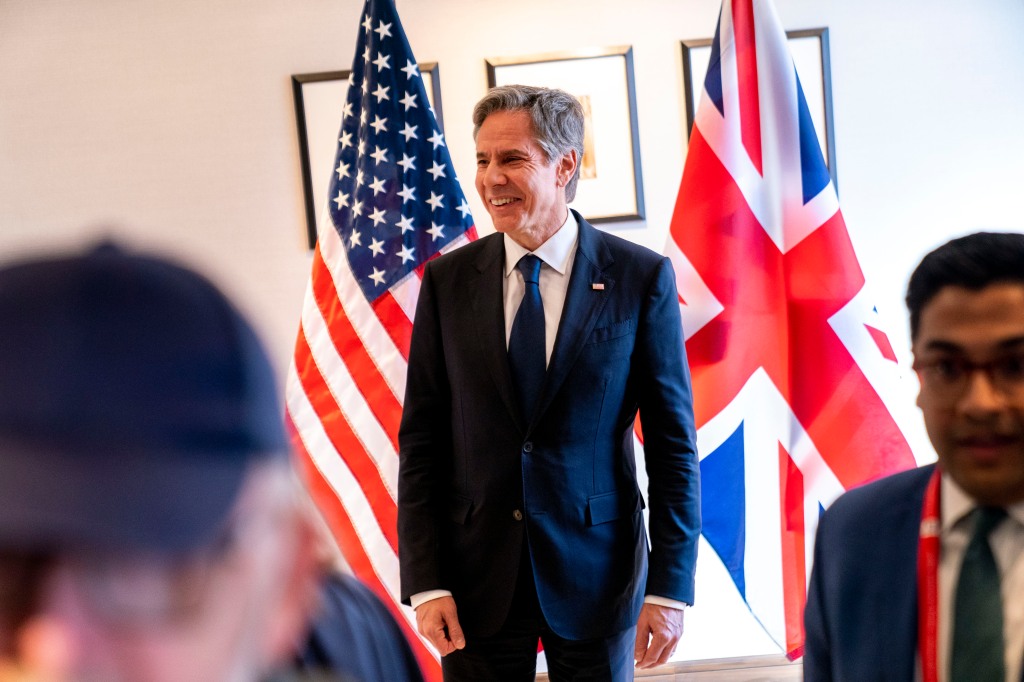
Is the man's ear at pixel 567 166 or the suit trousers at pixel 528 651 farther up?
the man's ear at pixel 567 166

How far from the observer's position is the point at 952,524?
3.12 feet

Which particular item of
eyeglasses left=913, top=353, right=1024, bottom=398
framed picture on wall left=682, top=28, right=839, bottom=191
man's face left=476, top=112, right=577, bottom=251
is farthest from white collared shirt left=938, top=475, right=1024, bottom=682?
framed picture on wall left=682, top=28, right=839, bottom=191

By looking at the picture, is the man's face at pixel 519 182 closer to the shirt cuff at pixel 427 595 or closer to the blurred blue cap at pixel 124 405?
the shirt cuff at pixel 427 595

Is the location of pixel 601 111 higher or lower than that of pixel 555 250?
higher

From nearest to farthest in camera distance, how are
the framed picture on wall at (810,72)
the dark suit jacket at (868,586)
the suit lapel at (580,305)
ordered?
the dark suit jacket at (868,586) → the suit lapel at (580,305) → the framed picture on wall at (810,72)

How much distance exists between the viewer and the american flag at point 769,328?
94.7 inches

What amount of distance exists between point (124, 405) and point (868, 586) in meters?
0.97

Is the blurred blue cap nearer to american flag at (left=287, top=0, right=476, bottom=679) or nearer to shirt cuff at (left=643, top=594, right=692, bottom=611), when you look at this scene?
shirt cuff at (left=643, top=594, right=692, bottom=611)

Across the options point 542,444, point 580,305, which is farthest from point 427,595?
point 580,305

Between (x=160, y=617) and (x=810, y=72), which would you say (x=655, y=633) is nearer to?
(x=160, y=617)

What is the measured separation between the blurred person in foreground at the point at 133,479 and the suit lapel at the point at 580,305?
57.2 inches

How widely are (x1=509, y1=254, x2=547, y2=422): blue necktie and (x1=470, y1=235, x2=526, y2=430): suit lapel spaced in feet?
0.06

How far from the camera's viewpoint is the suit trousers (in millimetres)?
1731

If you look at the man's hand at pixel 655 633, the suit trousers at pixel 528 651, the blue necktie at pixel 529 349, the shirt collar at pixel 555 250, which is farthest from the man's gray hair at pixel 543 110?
the man's hand at pixel 655 633
